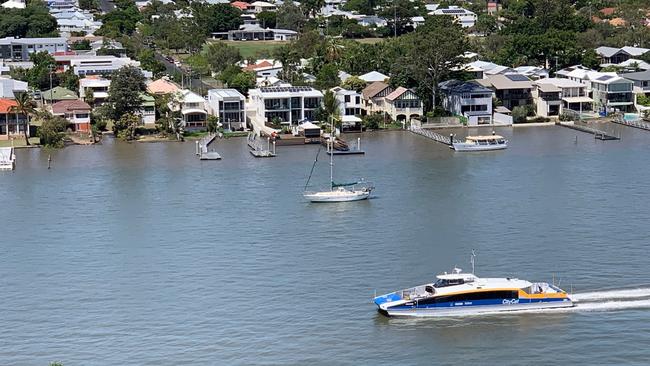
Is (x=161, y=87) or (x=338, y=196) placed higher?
(x=161, y=87)

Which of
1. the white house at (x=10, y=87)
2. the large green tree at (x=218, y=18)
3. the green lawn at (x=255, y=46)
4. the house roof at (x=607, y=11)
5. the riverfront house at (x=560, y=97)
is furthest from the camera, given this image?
the house roof at (x=607, y=11)

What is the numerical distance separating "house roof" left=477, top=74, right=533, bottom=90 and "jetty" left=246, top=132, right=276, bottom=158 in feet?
31.6

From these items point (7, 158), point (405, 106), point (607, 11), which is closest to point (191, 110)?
point (405, 106)

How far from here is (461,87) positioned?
41.0m

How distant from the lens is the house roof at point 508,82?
4225 centimetres

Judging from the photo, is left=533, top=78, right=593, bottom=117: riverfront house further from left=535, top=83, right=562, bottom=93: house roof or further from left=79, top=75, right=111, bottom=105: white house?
left=79, top=75, right=111, bottom=105: white house

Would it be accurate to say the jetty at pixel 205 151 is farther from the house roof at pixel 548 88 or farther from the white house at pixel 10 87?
the house roof at pixel 548 88

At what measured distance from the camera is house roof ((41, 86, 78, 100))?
42.5 metres

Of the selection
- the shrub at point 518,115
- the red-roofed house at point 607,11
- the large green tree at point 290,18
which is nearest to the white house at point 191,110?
the shrub at point 518,115

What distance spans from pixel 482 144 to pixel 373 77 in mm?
10727

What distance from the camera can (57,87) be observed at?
44875 mm

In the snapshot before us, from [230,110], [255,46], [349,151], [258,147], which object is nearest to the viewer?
[349,151]

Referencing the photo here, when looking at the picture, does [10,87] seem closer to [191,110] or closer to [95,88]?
[95,88]

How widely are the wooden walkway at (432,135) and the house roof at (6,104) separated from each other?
13.0 meters
